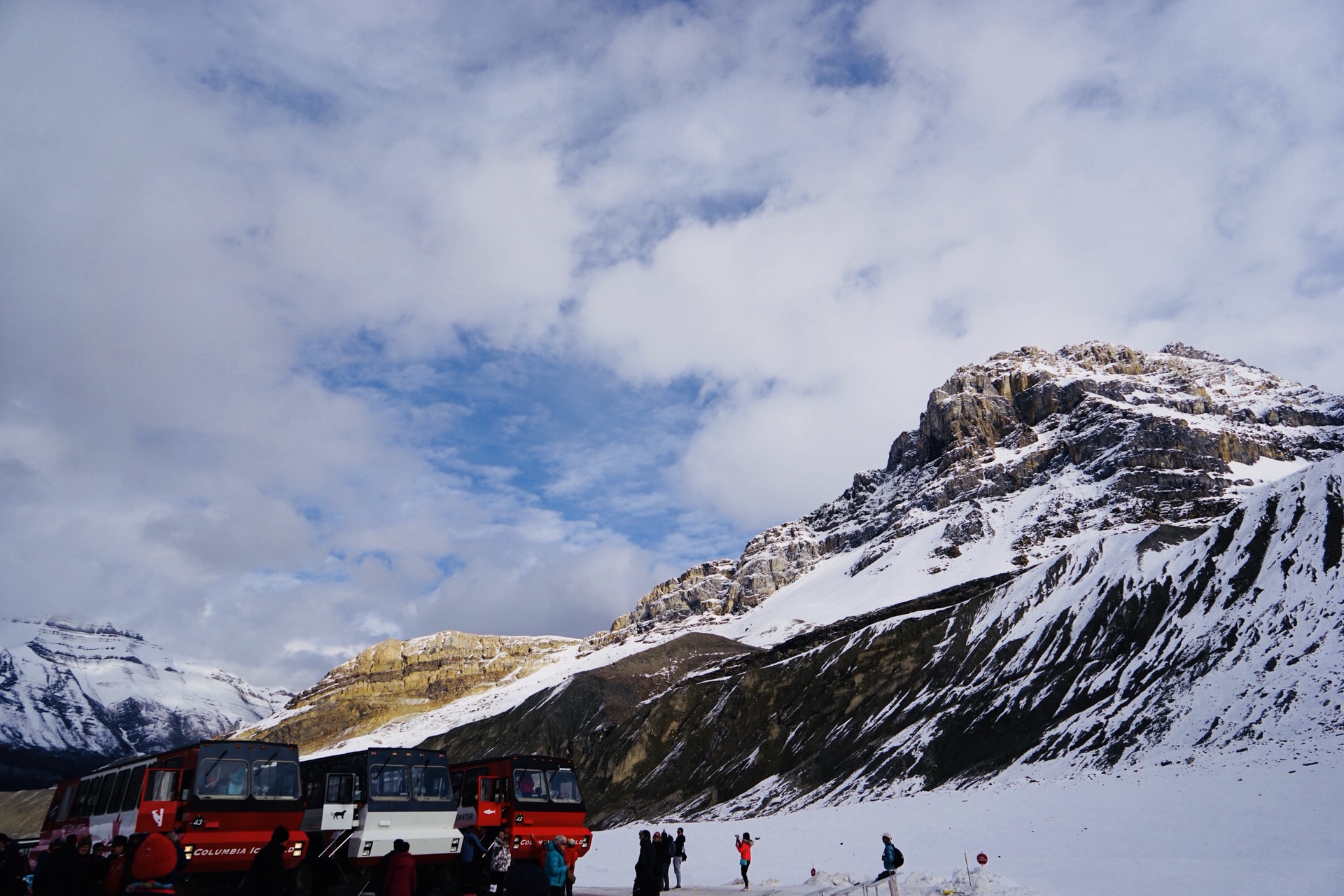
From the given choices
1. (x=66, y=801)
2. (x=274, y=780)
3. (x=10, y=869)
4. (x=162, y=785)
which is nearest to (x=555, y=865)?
(x=274, y=780)

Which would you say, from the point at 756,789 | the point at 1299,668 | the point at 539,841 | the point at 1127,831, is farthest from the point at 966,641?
the point at 539,841

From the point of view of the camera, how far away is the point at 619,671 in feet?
432

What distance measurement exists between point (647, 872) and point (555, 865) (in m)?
4.35

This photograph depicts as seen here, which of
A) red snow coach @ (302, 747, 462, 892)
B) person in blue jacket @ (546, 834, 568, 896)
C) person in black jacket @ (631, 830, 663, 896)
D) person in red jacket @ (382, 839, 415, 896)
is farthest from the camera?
red snow coach @ (302, 747, 462, 892)

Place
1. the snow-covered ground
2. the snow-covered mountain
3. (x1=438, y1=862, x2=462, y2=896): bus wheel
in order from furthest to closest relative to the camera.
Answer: the snow-covered mountain
the snow-covered ground
(x1=438, y1=862, x2=462, y2=896): bus wheel

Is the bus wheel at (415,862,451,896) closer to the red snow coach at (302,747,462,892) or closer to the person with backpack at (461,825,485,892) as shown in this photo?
the red snow coach at (302,747,462,892)

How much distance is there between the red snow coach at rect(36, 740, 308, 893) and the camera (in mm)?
18156

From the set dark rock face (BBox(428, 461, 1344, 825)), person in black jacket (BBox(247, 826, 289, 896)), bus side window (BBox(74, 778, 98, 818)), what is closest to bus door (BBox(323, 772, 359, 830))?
person in black jacket (BBox(247, 826, 289, 896))

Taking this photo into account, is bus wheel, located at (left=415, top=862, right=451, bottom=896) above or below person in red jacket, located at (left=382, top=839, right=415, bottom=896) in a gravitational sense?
below

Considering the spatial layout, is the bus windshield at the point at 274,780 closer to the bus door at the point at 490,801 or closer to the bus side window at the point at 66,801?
the bus door at the point at 490,801

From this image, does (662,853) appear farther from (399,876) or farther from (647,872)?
(399,876)

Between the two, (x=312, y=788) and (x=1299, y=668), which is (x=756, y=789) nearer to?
(x=1299, y=668)

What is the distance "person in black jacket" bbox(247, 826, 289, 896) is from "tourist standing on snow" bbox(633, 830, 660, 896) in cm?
752

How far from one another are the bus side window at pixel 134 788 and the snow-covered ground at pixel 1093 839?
42.9 feet
